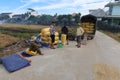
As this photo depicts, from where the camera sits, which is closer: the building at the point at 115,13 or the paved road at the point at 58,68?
the paved road at the point at 58,68

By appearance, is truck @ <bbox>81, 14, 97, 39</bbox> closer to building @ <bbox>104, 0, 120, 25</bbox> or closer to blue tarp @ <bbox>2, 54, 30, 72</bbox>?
blue tarp @ <bbox>2, 54, 30, 72</bbox>

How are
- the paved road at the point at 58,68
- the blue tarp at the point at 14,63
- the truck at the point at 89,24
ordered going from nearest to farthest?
the paved road at the point at 58,68, the blue tarp at the point at 14,63, the truck at the point at 89,24

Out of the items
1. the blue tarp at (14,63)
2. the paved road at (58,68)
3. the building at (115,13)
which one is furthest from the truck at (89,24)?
the building at (115,13)

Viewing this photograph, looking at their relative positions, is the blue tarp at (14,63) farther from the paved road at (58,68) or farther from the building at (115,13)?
the building at (115,13)

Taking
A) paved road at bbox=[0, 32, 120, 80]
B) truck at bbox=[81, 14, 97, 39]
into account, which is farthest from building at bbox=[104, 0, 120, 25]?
paved road at bbox=[0, 32, 120, 80]

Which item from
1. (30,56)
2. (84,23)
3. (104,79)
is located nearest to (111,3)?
(84,23)

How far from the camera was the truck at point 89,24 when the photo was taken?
25.8 meters

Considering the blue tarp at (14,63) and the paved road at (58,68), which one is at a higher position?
the blue tarp at (14,63)

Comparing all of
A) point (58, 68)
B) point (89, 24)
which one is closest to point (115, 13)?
point (89, 24)

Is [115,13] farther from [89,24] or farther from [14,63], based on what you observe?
[14,63]

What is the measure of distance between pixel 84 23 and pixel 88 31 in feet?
3.70

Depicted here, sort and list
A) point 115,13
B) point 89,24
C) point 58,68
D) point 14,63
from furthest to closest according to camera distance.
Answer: point 115,13 → point 89,24 → point 14,63 → point 58,68

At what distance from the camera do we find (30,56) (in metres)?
13.0

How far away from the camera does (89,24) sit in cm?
2622
